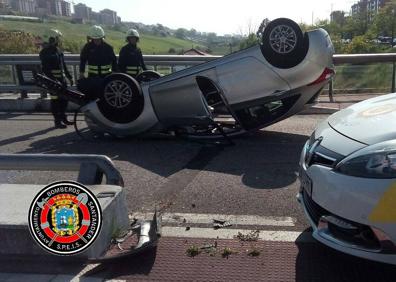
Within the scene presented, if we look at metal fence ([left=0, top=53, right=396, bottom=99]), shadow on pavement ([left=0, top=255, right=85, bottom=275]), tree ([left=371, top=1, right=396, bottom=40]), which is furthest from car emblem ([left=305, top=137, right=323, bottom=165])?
tree ([left=371, top=1, right=396, bottom=40])

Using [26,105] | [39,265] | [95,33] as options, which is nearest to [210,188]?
[39,265]

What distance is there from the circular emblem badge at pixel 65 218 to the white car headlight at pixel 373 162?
1662mm

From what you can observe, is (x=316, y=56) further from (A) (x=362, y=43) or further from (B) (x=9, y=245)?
(A) (x=362, y=43)

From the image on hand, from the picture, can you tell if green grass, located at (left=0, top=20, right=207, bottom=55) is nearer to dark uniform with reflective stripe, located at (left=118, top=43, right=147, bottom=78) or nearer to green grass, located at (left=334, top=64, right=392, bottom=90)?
green grass, located at (left=334, top=64, right=392, bottom=90)

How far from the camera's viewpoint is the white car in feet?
9.18

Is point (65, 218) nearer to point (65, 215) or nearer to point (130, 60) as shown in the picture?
point (65, 215)

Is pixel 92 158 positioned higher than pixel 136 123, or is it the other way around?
pixel 92 158

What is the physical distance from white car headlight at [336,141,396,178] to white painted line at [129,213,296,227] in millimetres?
1266

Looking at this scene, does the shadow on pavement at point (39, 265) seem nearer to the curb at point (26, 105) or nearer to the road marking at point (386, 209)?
the road marking at point (386, 209)

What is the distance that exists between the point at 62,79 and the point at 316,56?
508 cm

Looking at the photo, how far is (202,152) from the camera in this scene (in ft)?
22.2

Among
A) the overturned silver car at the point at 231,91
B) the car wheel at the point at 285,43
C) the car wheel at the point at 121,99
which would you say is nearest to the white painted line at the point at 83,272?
the overturned silver car at the point at 231,91

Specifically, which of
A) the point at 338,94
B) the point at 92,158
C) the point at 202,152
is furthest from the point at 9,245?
the point at 338,94

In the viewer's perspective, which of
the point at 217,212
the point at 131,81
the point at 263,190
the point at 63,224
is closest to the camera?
the point at 63,224
